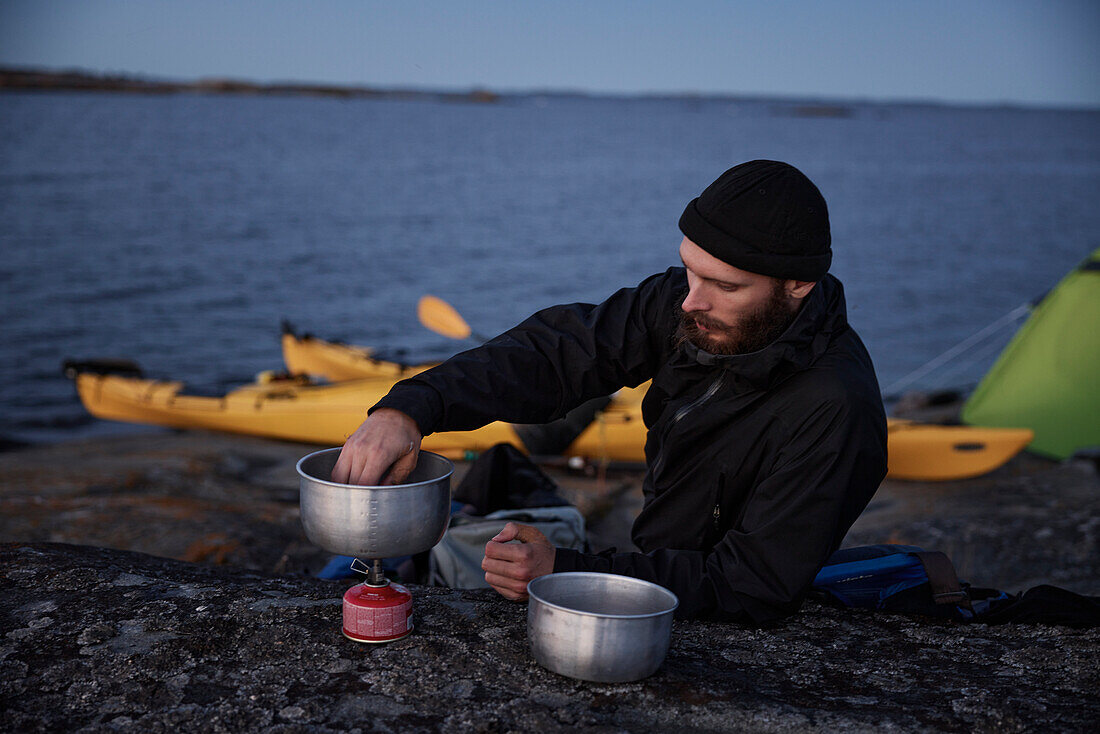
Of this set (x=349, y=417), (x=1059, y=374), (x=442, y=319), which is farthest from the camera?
(x=349, y=417)

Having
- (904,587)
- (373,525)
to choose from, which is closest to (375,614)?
(373,525)

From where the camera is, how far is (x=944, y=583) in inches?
111

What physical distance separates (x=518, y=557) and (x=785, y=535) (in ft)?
2.23

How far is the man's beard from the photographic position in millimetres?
2551

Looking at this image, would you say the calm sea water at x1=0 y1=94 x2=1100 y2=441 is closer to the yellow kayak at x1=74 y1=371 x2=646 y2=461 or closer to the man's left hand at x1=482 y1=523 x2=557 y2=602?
the yellow kayak at x1=74 y1=371 x2=646 y2=461

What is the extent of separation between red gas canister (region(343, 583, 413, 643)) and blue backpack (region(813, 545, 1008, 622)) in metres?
1.32

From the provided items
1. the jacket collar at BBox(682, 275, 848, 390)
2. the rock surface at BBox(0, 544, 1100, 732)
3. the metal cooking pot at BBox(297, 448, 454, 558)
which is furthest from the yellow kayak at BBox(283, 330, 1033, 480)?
the metal cooking pot at BBox(297, 448, 454, 558)

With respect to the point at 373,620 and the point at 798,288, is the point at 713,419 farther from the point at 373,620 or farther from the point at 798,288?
the point at 373,620

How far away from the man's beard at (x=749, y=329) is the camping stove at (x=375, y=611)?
1069 millimetres

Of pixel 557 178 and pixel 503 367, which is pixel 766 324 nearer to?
pixel 503 367

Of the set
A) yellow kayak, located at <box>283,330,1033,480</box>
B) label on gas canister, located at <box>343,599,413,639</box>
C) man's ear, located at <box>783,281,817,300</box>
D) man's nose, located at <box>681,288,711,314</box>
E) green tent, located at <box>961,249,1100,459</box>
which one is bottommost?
yellow kayak, located at <box>283,330,1033,480</box>

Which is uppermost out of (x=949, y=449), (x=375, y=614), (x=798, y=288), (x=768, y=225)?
(x=768, y=225)

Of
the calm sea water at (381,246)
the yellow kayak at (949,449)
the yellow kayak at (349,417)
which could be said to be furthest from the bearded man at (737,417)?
the calm sea water at (381,246)

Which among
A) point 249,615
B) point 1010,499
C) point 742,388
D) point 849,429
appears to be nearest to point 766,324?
point 742,388
